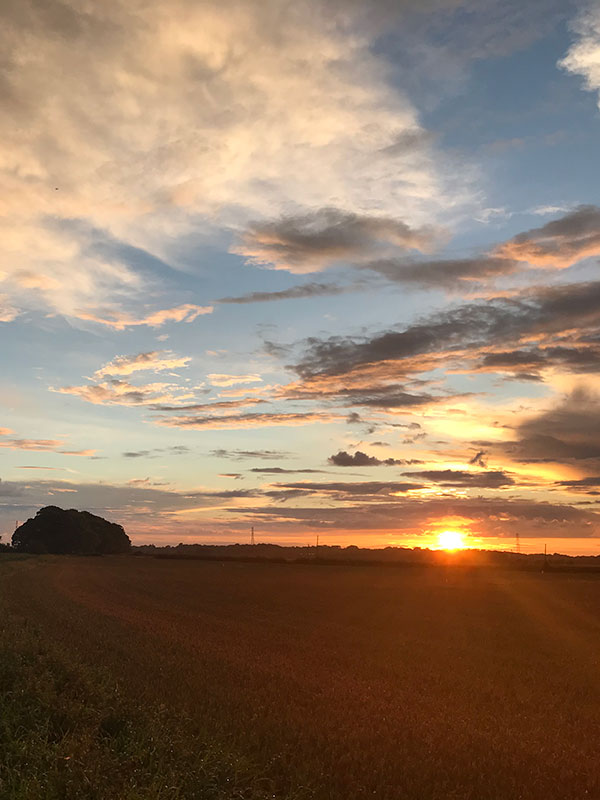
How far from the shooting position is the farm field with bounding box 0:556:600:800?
11.6 meters

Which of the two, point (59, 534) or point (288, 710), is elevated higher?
point (59, 534)

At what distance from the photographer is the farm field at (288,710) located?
11.6 metres

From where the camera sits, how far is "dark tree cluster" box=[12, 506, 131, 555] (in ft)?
542

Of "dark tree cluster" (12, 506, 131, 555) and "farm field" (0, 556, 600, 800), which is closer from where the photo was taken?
"farm field" (0, 556, 600, 800)

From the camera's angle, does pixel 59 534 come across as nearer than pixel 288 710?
No

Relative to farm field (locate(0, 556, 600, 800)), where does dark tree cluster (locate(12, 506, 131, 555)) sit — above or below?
above

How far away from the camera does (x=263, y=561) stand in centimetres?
13338

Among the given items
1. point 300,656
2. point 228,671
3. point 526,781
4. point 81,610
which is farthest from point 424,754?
point 81,610

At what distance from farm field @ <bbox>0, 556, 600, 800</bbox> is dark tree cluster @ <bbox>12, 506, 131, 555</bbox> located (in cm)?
13742

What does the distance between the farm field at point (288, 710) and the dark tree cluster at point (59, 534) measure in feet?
451

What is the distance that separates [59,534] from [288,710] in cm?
16074

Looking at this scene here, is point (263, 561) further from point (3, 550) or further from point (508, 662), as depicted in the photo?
point (508, 662)

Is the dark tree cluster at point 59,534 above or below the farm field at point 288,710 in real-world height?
above

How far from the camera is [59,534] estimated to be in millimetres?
166250
